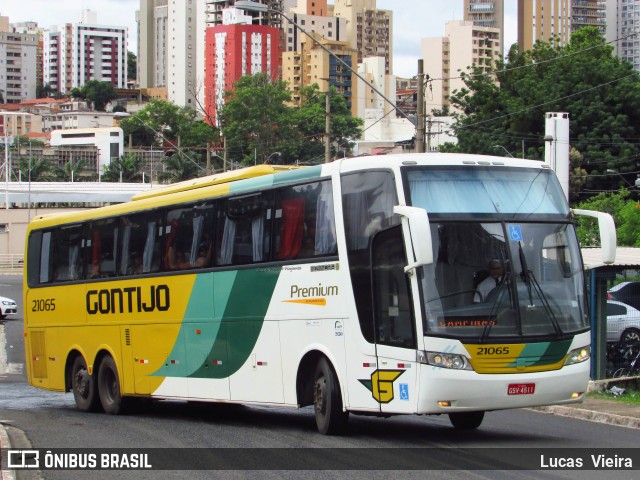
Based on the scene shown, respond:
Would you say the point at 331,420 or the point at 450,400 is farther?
the point at 331,420

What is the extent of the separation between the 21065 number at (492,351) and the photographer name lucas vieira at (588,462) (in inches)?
45.6

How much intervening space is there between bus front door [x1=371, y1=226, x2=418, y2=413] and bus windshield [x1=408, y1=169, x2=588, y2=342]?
0.34 metres

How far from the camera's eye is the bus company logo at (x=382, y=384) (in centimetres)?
1288

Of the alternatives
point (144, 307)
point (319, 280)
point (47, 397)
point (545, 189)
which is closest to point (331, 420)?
point (319, 280)

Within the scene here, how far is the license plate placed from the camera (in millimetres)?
12492

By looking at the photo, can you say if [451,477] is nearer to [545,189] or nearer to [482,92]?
[545,189]

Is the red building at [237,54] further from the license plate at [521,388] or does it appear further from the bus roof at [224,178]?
the license plate at [521,388]

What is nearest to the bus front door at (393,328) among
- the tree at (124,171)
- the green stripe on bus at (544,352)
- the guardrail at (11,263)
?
the green stripe on bus at (544,352)

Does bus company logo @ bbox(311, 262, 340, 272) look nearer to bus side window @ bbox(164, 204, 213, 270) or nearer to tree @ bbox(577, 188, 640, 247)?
bus side window @ bbox(164, 204, 213, 270)

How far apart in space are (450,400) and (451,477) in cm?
182

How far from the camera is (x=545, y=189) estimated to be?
44.8 feet

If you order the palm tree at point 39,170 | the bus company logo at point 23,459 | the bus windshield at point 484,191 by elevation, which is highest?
the palm tree at point 39,170

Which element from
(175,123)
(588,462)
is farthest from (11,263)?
(175,123)

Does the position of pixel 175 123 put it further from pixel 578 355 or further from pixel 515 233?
pixel 578 355
